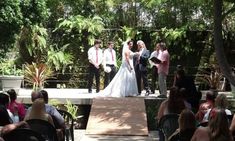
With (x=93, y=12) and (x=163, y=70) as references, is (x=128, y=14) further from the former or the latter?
(x=163, y=70)

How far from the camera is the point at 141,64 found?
16.3 meters

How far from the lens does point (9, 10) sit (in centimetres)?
1557

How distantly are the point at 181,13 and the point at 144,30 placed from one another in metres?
1.73

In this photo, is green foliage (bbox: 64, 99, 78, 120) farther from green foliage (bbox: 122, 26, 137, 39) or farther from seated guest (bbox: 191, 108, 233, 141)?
seated guest (bbox: 191, 108, 233, 141)

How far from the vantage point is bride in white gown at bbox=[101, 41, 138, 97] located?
15883 mm

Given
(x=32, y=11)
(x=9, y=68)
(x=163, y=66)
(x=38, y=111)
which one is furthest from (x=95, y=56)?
(x=38, y=111)

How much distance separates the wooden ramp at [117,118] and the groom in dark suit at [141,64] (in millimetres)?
1745

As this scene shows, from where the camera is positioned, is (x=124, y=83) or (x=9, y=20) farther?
(x=124, y=83)

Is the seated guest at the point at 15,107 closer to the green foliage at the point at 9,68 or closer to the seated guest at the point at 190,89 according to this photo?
the seated guest at the point at 190,89

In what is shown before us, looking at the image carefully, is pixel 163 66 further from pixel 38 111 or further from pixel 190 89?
pixel 38 111

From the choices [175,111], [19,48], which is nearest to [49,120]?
[175,111]

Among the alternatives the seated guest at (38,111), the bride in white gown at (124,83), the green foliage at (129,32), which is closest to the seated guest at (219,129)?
the seated guest at (38,111)

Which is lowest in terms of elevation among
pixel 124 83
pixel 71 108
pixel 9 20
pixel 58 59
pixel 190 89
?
pixel 71 108

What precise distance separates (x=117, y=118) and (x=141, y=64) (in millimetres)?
3958
